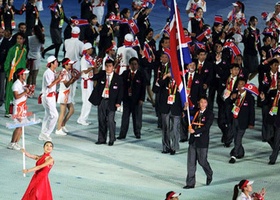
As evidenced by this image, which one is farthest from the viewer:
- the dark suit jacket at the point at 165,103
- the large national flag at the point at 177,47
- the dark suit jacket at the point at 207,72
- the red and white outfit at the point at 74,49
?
the red and white outfit at the point at 74,49

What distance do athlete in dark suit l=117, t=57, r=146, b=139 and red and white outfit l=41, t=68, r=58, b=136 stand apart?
1524mm

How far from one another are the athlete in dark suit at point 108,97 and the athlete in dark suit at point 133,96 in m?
0.60

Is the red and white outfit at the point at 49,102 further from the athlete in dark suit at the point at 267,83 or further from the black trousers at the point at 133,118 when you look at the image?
the athlete in dark suit at the point at 267,83

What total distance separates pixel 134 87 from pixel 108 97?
81 cm

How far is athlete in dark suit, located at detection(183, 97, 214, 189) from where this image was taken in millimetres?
19938

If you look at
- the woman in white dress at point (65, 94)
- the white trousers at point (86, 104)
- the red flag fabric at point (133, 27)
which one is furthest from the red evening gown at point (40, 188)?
the red flag fabric at point (133, 27)

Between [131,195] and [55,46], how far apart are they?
1103 centimetres

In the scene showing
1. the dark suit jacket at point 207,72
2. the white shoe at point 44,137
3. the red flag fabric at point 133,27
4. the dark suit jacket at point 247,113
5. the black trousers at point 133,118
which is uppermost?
the red flag fabric at point 133,27

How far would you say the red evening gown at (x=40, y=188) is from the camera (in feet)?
57.6

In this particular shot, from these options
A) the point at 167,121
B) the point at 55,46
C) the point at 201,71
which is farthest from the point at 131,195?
the point at 55,46

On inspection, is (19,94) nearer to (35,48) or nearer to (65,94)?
(65,94)

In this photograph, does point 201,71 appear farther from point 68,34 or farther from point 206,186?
point 68,34

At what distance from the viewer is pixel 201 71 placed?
77.8 ft

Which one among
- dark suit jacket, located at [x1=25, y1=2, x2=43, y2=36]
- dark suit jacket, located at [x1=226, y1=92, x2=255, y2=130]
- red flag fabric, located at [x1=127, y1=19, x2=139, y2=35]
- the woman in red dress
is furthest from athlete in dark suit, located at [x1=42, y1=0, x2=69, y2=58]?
the woman in red dress
